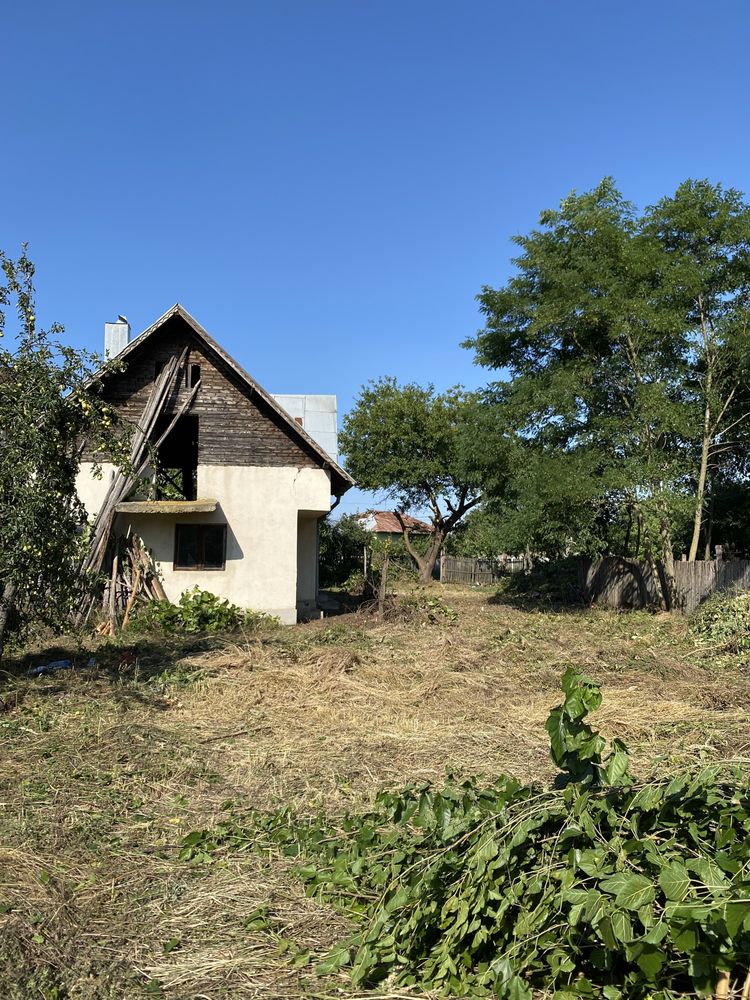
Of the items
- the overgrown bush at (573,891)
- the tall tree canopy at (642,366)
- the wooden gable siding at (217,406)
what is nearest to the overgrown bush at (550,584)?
the tall tree canopy at (642,366)

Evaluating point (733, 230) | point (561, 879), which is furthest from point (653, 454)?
point (561, 879)

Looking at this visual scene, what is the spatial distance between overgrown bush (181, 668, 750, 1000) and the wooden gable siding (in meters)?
13.8

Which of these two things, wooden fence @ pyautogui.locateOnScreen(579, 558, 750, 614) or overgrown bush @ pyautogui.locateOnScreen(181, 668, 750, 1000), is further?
wooden fence @ pyautogui.locateOnScreen(579, 558, 750, 614)

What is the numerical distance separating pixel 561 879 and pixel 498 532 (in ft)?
57.7

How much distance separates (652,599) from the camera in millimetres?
20312

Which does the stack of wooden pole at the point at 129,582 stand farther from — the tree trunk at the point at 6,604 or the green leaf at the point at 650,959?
the green leaf at the point at 650,959

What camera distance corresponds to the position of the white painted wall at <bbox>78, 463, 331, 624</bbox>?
1706cm

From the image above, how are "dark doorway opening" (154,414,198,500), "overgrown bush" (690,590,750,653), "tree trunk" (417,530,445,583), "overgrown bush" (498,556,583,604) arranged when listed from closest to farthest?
"overgrown bush" (690,590,750,653)
"dark doorway opening" (154,414,198,500)
"overgrown bush" (498,556,583,604)
"tree trunk" (417,530,445,583)

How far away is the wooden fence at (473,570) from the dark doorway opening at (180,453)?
51.1 ft

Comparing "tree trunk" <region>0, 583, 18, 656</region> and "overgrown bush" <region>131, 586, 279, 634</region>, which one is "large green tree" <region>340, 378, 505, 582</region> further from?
"tree trunk" <region>0, 583, 18, 656</region>

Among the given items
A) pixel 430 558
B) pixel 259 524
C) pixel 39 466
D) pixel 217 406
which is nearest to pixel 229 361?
pixel 217 406

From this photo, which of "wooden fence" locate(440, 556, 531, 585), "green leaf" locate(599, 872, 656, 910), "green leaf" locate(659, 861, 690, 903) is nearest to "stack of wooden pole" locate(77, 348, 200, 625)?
"green leaf" locate(599, 872, 656, 910)

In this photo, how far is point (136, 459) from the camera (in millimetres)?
16109

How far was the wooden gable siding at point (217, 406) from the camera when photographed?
1697 cm
